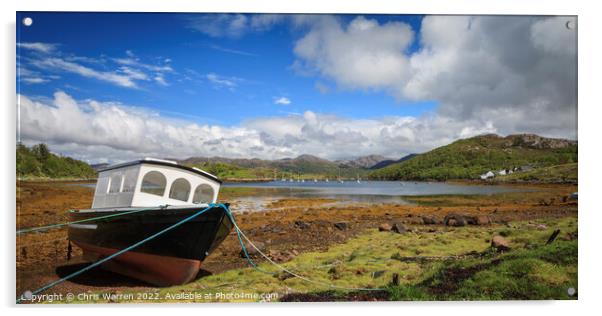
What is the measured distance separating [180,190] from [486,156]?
274 inches

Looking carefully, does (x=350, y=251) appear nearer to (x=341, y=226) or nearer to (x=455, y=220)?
(x=341, y=226)

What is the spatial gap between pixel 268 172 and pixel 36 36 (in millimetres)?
7271

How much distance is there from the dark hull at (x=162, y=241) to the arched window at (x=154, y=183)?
1.71ft

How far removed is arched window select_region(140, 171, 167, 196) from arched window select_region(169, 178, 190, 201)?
0.59ft

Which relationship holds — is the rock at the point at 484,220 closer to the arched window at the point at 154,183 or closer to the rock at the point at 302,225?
the rock at the point at 302,225

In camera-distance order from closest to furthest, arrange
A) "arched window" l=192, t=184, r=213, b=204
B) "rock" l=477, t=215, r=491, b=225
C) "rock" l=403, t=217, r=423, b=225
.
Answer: "arched window" l=192, t=184, r=213, b=204
"rock" l=477, t=215, r=491, b=225
"rock" l=403, t=217, r=423, b=225

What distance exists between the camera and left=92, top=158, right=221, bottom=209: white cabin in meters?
6.08

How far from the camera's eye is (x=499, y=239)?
720cm

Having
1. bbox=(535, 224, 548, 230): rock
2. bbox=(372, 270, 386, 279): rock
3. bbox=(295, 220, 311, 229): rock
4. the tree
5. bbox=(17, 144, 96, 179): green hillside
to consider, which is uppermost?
the tree

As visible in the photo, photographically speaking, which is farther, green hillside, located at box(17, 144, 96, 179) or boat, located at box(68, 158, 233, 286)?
green hillside, located at box(17, 144, 96, 179)

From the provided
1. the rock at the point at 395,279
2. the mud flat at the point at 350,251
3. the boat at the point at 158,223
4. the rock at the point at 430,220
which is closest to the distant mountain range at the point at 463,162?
the mud flat at the point at 350,251

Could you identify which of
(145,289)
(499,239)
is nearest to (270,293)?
(145,289)

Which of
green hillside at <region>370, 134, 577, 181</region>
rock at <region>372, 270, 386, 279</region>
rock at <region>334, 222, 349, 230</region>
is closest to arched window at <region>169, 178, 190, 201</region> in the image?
rock at <region>372, 270, 386, 279</region>

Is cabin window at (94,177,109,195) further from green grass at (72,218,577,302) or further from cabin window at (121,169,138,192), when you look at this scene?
green grass at (72,218,577,302)
